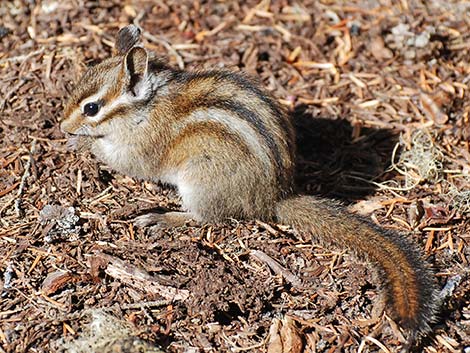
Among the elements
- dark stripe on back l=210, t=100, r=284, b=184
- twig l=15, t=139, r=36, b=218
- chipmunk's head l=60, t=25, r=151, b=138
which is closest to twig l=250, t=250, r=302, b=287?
dark stripe on back l=210, t=100, r=284, b=184

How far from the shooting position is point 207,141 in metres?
5.09

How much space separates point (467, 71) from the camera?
6.66m

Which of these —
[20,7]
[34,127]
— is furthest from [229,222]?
[20,7]

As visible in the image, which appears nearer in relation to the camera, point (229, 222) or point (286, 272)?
point (286, 272)

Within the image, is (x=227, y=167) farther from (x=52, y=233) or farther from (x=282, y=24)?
(x=282, y=24)

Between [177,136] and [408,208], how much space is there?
1824 millimetres

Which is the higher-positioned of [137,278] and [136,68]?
[136,68]

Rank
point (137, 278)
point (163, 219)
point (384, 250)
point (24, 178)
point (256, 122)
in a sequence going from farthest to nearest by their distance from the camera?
point (24, 178), point (163, 219), point (256, 122), point (384, 250), point (137, 278)

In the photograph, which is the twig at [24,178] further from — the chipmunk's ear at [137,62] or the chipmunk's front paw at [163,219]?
the chipmunk's ear at [137,62]

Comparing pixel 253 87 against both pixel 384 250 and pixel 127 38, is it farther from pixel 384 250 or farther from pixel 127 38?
pixel 384 250

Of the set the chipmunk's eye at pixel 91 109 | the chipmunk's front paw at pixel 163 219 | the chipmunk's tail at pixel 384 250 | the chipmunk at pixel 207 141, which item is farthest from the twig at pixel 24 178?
the chipmunk's tail at pixel 384 250

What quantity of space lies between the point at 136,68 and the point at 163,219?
3.56 ft

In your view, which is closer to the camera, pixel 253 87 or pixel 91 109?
pixel 91 109

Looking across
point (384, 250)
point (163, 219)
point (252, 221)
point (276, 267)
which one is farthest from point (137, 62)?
point (384, 250)
